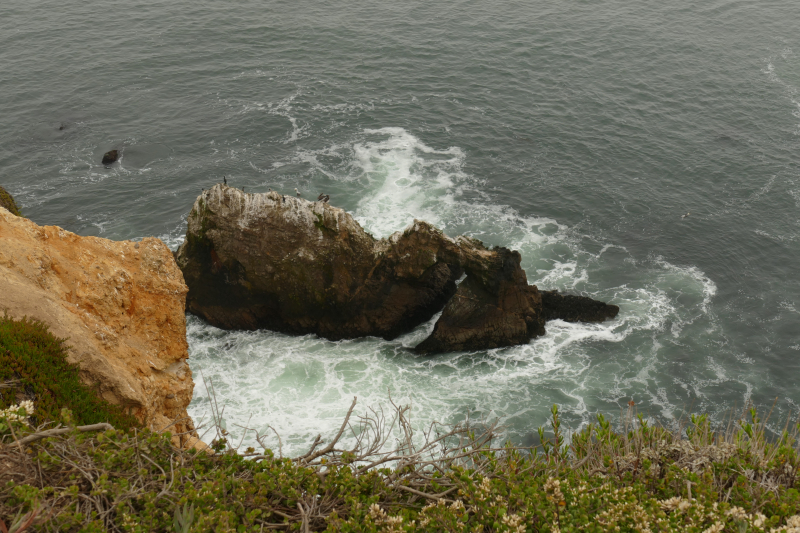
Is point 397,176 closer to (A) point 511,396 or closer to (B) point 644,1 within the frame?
(A) point 511,396

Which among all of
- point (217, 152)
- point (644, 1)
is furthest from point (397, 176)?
point (644, 1)

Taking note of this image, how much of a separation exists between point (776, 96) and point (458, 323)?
46.9m

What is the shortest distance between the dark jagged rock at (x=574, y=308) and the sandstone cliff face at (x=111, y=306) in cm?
2395

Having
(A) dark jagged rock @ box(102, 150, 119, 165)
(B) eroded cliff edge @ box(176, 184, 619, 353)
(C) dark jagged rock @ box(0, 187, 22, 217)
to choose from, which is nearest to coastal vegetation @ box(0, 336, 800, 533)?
(B) eroded cliff edge @ box(176, 184, 619, 353)

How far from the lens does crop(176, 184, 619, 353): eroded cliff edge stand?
35375 mm

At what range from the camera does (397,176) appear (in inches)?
2028

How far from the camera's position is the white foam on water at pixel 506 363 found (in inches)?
1276

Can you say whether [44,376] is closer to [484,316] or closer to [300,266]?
[300,266]

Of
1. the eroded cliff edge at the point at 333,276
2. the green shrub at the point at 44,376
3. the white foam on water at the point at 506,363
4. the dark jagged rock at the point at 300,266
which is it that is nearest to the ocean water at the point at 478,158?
Answer: the white foam on water at the point at 506,363

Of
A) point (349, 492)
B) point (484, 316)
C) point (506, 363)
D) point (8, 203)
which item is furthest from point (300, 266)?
point (349, 492)

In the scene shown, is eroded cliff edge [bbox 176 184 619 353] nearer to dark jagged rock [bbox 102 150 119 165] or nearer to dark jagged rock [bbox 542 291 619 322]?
dark jagged rock [bbox 542 291 619 322]

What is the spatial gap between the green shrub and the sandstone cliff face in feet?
2.14

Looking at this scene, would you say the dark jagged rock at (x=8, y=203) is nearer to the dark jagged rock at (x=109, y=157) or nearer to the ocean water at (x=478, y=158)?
the ocean water at (x=478, y=158)

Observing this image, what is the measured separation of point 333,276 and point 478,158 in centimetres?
2354
